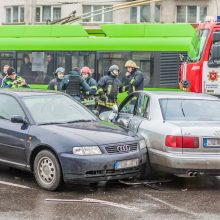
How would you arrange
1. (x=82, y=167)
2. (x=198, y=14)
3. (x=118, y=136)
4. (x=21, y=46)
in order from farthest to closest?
1. (x=198, y=14)
2. (x=21, y=46)
3. (x=118, y=136)
4. (x=82, y=167)

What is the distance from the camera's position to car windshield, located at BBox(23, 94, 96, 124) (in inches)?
383

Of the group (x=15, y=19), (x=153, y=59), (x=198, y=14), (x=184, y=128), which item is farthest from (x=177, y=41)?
(x=15, y=19)

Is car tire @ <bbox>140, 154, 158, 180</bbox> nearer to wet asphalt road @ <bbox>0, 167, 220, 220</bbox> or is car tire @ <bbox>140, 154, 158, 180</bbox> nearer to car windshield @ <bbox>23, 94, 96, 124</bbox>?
wet asphalt road @ <bbox>0, 167, 220, 220</bbox>

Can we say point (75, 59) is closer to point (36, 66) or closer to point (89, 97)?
point (36, 66)

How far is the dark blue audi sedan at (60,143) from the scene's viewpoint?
8742 mm

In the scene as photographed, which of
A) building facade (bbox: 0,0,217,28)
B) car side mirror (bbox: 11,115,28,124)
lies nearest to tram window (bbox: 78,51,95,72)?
car side mirror (bbox: 11,115,28,124)

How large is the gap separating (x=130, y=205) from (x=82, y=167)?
35.1 inches

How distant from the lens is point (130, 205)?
8211 mm

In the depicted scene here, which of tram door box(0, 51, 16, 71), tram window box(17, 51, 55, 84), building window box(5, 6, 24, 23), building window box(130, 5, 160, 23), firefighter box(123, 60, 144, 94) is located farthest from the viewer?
building window box(5, 6, 24, 23)

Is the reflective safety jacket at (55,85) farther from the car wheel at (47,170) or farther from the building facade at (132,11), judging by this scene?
the building facade at (132,11)

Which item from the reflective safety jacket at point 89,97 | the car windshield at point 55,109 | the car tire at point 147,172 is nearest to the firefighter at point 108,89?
the reflective safety jacket at point 89,97

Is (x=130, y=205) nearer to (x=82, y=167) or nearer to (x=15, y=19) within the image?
(x=82, y=167)

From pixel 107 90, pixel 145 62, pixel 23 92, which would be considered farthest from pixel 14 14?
pixel 23 92

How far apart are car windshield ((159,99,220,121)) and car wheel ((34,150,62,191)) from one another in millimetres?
1944
